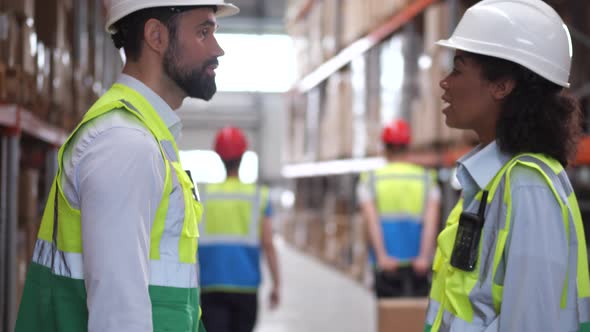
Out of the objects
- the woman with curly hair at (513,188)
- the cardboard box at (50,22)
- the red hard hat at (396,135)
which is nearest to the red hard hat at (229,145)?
the cardboard box at (50,22)

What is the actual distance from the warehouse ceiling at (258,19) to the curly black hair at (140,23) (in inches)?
861

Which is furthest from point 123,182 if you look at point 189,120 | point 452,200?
point 189,120

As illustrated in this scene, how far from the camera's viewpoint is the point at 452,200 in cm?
669

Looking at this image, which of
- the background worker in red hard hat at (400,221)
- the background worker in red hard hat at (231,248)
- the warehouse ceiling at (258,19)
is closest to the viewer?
the background worker in red hard hat at (231,248)

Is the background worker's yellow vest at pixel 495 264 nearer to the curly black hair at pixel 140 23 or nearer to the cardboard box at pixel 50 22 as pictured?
the curly black hair at pixel 140 23

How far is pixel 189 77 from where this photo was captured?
197 centimetres

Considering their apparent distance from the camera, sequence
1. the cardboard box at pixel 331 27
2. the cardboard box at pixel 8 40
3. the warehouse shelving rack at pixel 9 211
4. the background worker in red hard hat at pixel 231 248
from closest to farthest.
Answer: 1. the cardboard box at pixel 8 40
2. the warehouse shelving rack at pixel 9 211
3. the background worker in red hard hat at pixel 231 248
4. the cardboard box at pixel 331 27

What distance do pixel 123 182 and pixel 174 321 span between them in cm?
34

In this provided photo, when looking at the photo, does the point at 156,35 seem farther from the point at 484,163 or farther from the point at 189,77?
the point at 484,163

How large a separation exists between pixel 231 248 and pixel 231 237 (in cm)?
7

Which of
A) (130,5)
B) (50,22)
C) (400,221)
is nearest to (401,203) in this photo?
(400,221)

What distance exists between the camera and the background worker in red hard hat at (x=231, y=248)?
4707mm

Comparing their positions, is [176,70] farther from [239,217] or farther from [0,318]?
[239,217]

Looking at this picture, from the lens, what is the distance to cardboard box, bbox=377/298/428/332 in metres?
4.86
